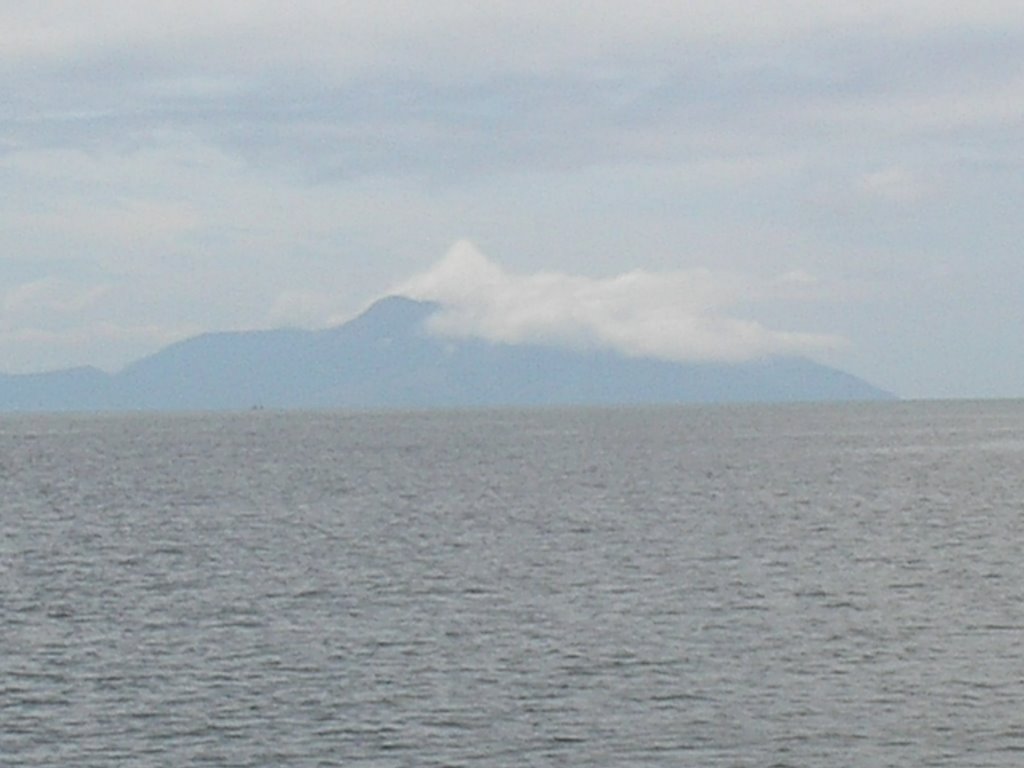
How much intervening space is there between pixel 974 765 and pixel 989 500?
68245 millimetres

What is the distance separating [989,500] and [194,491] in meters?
53.5

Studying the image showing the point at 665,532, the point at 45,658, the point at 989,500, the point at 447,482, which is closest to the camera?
the point at 45,658

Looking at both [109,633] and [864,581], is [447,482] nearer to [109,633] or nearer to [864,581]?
[864,581]

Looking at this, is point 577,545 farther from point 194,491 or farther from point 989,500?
point 194,491

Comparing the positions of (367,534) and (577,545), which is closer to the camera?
(577,545)

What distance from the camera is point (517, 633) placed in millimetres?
50375

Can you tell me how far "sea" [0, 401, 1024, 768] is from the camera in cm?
3725

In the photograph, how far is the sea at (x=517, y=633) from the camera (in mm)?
37250

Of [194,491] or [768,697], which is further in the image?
[194,491]

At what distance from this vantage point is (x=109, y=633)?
166 ft

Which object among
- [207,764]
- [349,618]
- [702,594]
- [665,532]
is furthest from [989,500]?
[207,764]

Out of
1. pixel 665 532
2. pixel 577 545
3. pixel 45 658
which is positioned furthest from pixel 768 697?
pixel 665 532

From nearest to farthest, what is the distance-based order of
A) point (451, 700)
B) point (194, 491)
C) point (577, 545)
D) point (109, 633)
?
point (451, 700) < point (109, 633) < point (577, 545) < point (194, 491)

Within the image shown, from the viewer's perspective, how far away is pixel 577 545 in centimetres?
7550
